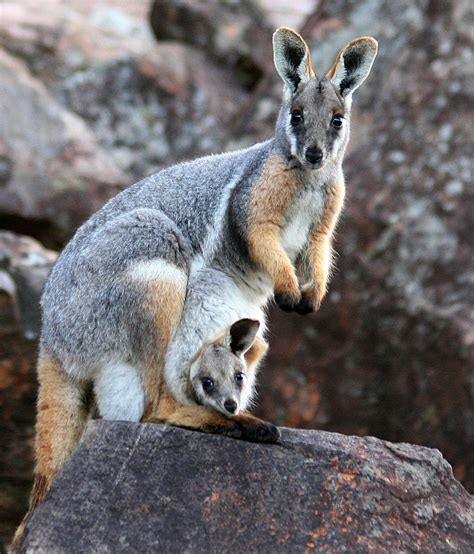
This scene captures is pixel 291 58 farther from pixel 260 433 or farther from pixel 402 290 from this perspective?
pixel 402 290

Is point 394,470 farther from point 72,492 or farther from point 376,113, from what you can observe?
point 376,113

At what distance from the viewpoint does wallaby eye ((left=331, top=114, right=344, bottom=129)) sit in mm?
7121

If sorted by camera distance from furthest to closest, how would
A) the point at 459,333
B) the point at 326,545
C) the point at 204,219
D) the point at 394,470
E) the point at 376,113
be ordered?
the point at 376,113
the point at 459,333
the point at 204,219
the point at 394,470
the point at 326,545

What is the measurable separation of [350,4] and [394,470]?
27.8 feet

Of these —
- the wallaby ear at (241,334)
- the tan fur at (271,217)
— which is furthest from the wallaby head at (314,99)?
the wallaby ear at (241,334)

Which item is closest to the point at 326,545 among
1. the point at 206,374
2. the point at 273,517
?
the point at 273,517

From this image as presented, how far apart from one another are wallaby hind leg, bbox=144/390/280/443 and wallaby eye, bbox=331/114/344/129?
1941 mm

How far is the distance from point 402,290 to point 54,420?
557 cm

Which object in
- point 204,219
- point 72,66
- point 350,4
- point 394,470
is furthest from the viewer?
point 72,66

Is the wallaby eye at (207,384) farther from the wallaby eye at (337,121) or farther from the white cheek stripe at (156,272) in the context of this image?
the wallaby eye at (337,121)

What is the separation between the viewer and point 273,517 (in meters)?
6.18

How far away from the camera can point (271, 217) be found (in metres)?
7.32

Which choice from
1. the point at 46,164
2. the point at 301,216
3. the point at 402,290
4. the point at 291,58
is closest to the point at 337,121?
the point at 291,58

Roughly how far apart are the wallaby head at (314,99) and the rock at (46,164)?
523 centimetres
